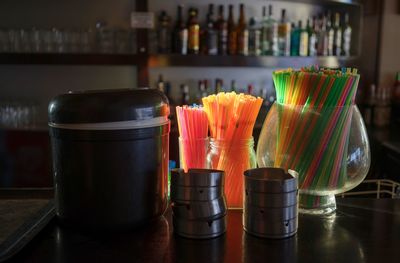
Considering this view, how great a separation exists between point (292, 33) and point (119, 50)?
3.87 feet

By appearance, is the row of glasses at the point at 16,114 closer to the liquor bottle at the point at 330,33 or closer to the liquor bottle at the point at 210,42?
the liquor bottle at the point at 210,42

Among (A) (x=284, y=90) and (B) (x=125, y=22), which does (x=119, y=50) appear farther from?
(A) (x=284, y=90)

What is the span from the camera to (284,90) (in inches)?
33.9

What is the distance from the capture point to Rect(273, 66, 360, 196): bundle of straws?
831mm

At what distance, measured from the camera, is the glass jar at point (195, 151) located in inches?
33.9

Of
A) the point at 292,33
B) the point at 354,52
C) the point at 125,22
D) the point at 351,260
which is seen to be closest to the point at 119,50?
the point at 125,22

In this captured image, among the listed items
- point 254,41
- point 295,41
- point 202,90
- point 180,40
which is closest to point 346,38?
point 295,41

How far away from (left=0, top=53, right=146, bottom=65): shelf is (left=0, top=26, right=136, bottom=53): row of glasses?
0.21 feet

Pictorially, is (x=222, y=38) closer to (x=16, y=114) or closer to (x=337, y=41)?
(x=337, y=41)

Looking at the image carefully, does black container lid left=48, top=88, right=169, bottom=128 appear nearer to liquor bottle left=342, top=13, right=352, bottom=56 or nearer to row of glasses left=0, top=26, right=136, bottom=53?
row of glasses left=0, top=26, right=136, bottom=53

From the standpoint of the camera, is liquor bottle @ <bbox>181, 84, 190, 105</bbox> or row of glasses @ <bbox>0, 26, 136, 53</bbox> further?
liquor bottle @ <bbox>181, 84, 190, 105</bbox>

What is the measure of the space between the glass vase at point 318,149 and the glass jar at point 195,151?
5.1 inches

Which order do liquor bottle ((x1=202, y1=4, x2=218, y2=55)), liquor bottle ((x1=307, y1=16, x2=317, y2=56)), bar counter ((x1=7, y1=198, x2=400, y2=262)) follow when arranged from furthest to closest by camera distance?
liquor bottle ((x1=307, y1=16, x2=317, y2=56))
liquor bottle ((x1=202, y1=4, x2=218, y2=55))
bar counter ((x1=7, y1=198, x2=400, y2=262))

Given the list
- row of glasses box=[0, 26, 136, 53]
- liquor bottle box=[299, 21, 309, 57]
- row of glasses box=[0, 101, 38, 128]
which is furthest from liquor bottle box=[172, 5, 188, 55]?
row of glasses box=[0, 101, 38, 128]
